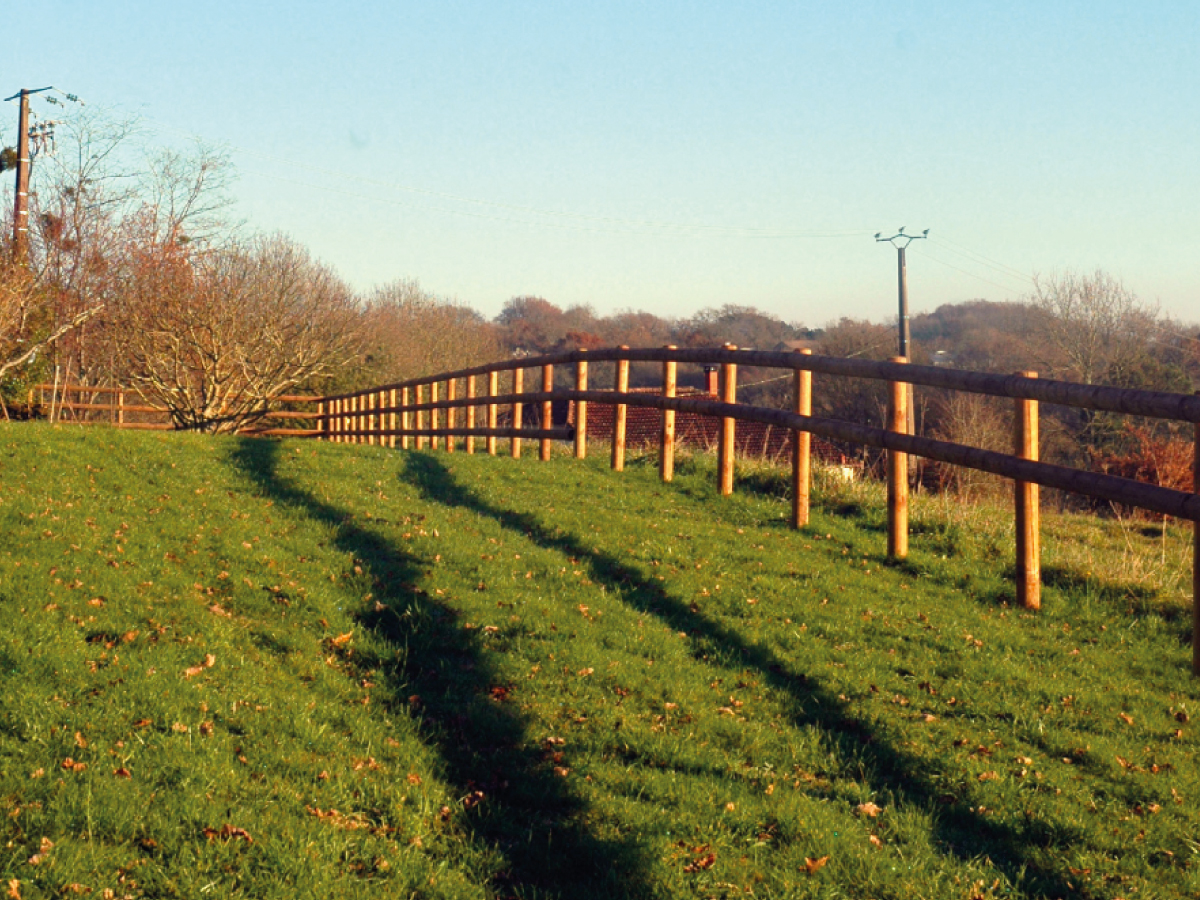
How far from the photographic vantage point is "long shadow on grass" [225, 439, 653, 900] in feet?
13.0

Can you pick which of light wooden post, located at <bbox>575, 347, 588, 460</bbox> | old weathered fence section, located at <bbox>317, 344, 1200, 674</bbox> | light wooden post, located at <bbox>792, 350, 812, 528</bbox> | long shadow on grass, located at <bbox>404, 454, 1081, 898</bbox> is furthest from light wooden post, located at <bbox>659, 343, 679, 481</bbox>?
long shadow on grass, located at <bbox>404, 454, 1081, 898</bbox>

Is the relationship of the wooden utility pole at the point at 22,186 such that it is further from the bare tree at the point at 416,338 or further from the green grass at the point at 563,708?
the green grass at the point at 563,708

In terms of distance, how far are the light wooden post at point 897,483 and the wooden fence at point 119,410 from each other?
1813cm

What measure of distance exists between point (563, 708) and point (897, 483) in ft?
13.1

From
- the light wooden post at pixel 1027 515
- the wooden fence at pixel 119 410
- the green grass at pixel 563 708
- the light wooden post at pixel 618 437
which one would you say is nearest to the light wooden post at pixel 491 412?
the light wooden post at pixel 618 437

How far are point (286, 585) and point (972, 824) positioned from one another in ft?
13.7

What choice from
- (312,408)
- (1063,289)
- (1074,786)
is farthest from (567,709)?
(1063,289)

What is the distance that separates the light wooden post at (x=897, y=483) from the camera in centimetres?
827

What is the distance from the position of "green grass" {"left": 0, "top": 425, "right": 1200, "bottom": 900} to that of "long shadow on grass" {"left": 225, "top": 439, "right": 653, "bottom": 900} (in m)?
0.02

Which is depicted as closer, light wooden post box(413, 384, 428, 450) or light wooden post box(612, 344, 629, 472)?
light wooden post box(612, 344, 629, 472)

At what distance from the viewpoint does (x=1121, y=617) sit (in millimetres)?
7426

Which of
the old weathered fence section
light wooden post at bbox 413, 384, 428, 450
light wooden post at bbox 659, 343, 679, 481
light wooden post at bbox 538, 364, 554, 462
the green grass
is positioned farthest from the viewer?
light wooden post at bbox 413, 384, 428, 450

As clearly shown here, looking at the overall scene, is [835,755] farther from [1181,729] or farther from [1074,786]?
[1181,729]

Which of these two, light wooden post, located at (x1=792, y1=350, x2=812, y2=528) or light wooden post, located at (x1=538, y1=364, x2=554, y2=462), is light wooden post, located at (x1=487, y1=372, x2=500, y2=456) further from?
light wooden post, located at (x1=792, y1=350, x2=812, y2=528)
